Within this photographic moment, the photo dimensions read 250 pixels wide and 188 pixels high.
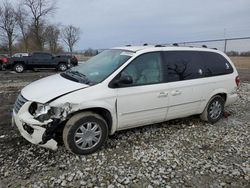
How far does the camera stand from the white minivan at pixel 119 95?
149 inches

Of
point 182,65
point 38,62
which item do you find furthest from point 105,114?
point 38,62

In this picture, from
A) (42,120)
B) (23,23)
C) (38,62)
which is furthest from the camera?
(23,23)

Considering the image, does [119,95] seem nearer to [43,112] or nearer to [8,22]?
[43,112]

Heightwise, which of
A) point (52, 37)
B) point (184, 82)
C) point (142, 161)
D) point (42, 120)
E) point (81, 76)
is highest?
point (52, 37)

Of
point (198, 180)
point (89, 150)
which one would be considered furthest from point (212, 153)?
point (89, 150)

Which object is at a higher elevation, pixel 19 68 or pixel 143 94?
pixel 143 94

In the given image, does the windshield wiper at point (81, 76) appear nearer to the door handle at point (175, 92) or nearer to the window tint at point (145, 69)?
the window tint at point (145, 69)

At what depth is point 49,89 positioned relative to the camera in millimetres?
3967

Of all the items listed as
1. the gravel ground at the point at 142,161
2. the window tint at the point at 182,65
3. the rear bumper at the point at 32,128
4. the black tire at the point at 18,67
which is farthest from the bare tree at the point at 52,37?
the rear bumper at the point at 32,128

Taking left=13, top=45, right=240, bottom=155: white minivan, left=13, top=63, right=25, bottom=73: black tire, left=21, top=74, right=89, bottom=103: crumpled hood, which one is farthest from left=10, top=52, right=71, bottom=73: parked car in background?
left=21, top=74, right=89, bottom=103: crumpled hood

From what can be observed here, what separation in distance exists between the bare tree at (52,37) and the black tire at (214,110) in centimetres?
4212

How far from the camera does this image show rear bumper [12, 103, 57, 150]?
369cm

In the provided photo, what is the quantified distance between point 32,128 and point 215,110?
396 centimetres

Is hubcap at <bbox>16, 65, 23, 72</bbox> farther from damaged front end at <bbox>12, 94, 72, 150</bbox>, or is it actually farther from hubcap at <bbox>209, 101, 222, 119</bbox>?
hubcap at <bbox>209, 101, 222, 119</bbox>
